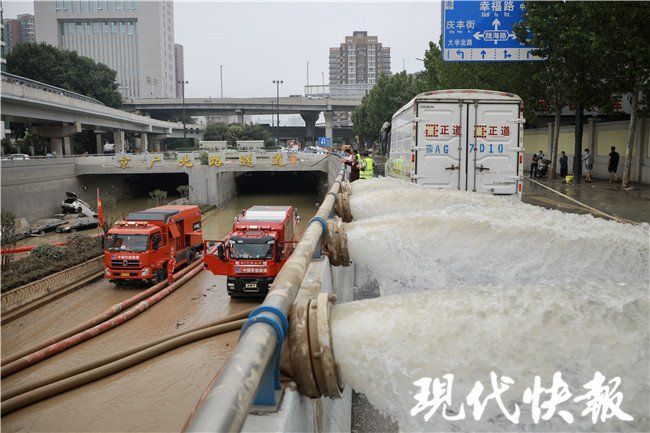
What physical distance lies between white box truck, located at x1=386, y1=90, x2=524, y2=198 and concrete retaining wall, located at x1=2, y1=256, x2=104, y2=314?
1776cm

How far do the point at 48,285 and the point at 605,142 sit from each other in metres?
28.7

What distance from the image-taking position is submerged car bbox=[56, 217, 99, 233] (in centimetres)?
4144

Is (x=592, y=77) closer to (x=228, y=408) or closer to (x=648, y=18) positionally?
(x=648, y=18)

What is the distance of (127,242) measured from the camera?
24500mm

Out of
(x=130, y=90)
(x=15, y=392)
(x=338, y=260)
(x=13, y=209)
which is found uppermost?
(x=130, y=90)

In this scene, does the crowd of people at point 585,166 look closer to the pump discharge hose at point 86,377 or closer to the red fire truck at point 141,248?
the red fire truck at point 141,248

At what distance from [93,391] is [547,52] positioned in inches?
856

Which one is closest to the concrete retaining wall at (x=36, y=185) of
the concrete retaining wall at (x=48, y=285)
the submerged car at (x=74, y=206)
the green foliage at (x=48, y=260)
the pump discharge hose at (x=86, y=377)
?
the submerged car at (x=74, y=206)

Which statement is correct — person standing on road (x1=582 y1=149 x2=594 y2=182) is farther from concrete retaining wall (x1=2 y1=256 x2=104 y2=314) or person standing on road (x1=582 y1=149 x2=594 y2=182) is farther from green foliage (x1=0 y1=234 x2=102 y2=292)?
green foliage (x1=0 y1=234 x2=102 y2=292)

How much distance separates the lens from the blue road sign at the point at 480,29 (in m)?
22.8

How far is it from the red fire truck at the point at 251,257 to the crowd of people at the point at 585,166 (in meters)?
16.4

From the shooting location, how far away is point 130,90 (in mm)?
171750

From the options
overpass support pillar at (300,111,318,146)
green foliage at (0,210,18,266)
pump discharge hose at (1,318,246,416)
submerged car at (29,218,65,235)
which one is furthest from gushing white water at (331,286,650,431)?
overpass support pillar at (300,111,318,146)

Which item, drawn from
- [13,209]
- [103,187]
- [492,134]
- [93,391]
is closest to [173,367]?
[93,391]
